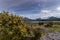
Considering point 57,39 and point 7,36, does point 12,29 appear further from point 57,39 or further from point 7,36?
point 57,39

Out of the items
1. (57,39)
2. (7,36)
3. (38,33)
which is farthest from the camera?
(57,39)

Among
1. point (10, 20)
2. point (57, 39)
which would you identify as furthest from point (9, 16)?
point (57, 39)

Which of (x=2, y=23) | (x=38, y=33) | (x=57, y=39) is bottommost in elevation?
(x=57, y=39)

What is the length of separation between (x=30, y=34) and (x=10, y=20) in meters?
1.20

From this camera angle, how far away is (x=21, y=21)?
10.3 metres

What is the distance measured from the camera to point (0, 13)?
1062 centimetres

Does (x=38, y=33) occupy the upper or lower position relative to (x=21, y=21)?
lower

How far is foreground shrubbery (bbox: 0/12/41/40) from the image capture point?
9.95 m

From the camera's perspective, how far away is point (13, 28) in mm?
9984

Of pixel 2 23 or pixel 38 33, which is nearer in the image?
pixel 2 23

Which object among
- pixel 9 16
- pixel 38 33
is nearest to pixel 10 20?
pixel 9 16

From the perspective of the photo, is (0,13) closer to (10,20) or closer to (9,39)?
(10,20)

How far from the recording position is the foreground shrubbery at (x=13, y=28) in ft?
32.6

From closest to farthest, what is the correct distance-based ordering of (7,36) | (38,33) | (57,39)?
(7,36) → (38,33) → (57,39)
